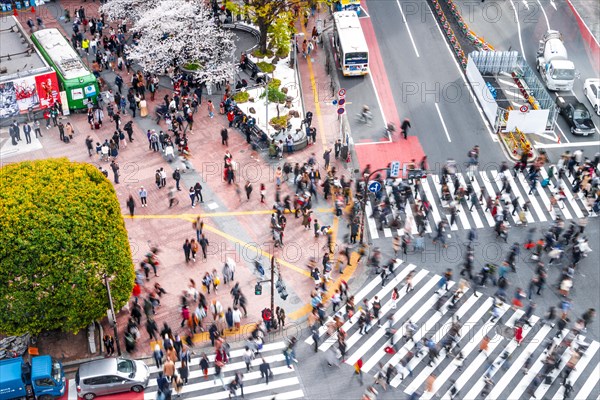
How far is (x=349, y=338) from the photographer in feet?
151

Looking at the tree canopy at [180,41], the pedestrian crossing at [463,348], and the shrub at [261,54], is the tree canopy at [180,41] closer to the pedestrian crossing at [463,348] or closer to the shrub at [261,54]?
the shrub at [261,54]

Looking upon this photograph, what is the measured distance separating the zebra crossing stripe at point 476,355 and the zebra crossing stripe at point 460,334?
118 mm

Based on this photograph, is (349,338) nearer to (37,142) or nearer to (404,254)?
(404,254)

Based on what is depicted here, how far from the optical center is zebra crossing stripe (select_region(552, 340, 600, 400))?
142 ft

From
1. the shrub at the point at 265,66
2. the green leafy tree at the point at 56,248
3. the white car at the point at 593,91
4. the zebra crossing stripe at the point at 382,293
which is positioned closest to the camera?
→ the green leafy tree at the point at 56,248

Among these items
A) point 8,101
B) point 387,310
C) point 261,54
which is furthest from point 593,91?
point 8,101

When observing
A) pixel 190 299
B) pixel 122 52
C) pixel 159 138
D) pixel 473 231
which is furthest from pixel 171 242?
pixel 122 52

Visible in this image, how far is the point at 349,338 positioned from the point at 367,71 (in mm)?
27193

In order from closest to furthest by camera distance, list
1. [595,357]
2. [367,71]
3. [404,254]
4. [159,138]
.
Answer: [595,357] < [404,254] < [159,138] < [367,71]

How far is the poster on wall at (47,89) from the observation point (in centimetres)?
6181

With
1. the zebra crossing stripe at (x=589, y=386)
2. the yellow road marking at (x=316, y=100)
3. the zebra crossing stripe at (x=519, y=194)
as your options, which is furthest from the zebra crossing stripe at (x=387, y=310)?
the yellow road marking at (x=316, y=100)

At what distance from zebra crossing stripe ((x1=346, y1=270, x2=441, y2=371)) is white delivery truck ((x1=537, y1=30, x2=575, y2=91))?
22.6 m

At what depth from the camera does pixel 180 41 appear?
63469mm

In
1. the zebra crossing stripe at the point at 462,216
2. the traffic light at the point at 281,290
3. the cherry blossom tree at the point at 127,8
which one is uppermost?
the cherry blossom tree at the point at 127,8
